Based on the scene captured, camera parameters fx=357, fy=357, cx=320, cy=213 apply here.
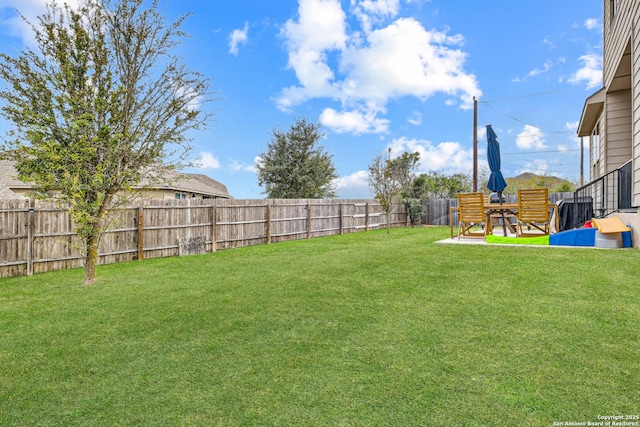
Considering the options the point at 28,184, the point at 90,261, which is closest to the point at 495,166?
the point at 90,261

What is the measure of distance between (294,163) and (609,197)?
13.5 m

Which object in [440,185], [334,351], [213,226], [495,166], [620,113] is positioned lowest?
[334,351]

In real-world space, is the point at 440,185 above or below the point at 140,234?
above

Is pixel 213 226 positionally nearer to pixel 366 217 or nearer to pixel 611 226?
pixel 366 217

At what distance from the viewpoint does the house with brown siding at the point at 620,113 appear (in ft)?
19.4

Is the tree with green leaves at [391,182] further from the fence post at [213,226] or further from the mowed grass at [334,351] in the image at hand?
the mowed grass at [334,351]

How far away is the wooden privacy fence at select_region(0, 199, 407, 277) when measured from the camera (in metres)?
6.23

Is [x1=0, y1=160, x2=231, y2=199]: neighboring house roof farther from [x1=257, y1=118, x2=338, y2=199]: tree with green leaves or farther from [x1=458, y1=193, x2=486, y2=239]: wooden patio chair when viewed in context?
[x1=458, y1=193, x2=486, y2=239]: wooden patio chair

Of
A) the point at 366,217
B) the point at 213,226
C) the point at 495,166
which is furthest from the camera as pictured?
the point at 366,217

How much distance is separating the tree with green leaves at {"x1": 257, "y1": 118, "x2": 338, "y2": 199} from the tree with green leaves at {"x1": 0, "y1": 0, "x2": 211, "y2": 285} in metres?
13.0

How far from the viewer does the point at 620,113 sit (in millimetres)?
8375

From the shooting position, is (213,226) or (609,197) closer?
(609,197)

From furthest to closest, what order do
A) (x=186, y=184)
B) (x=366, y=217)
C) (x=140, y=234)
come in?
(x=186, y=184) < (x=366, y=217) < (x=140, y=234)

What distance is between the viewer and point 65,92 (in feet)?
15.7
